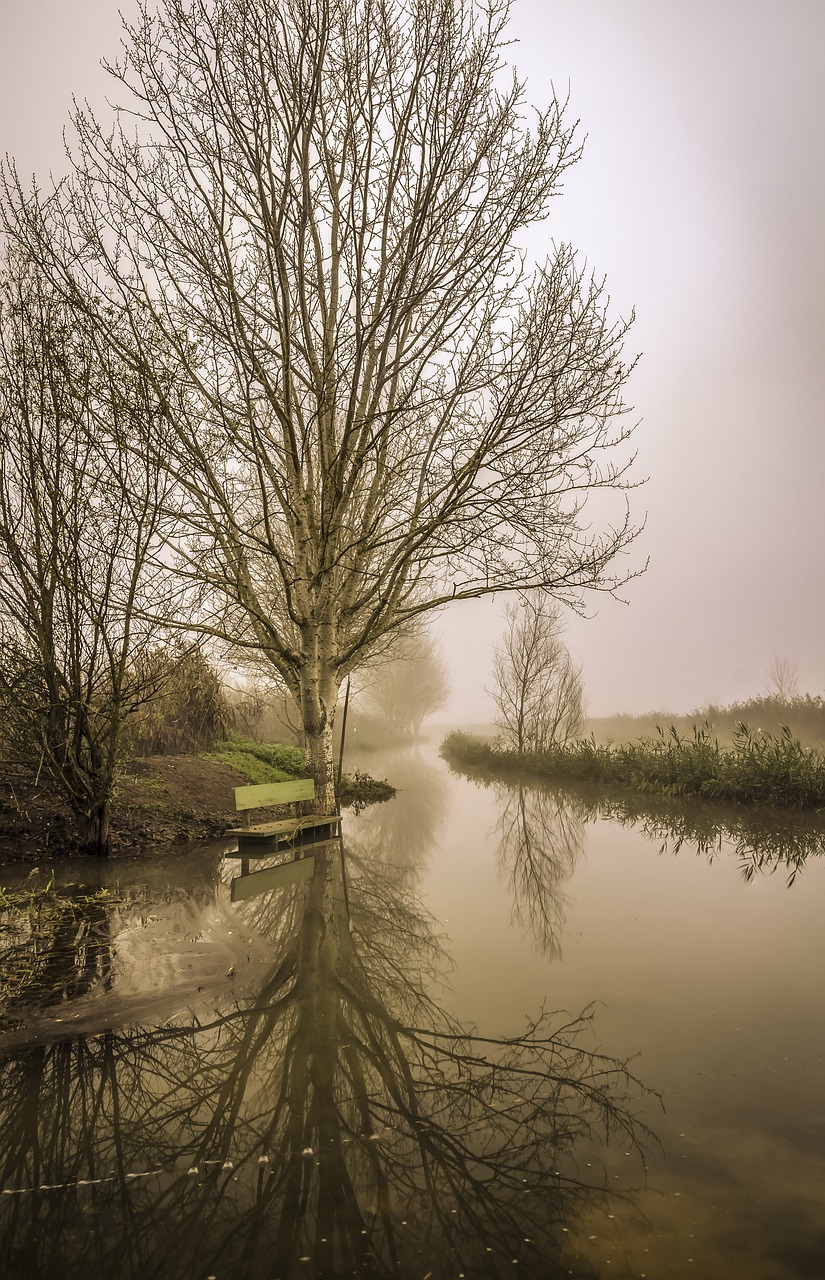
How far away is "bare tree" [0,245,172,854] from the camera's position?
8.06 metres

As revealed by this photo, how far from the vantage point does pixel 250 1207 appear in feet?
8.79

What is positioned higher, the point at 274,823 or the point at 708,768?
the point at 708,768

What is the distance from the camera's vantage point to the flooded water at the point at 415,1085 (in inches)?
99.7

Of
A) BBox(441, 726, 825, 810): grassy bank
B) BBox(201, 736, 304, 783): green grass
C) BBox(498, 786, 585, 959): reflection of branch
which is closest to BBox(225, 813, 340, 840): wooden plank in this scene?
BBox(498, 786, 585, 959): reflection of branch

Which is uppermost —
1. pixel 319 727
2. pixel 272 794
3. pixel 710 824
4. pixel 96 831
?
pixel 319 727

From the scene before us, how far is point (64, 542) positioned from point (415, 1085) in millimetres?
6562

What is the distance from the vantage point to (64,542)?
805cm

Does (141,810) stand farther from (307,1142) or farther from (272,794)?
(307,1142)

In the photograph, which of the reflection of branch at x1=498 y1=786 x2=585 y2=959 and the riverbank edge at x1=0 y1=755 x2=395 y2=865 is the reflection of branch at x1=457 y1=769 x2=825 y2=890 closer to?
the reflection of branch at x1=498 y1=786 x2=585 y2=959

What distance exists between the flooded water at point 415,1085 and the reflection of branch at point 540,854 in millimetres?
100

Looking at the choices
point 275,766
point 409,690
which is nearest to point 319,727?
point 275,766

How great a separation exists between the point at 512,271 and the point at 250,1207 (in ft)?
34.9

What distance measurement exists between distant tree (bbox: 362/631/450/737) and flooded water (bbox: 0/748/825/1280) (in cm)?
3057

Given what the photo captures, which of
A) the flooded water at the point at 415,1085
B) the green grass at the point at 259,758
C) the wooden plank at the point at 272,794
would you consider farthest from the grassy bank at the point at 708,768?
the wooden plank at the point at 272,794
